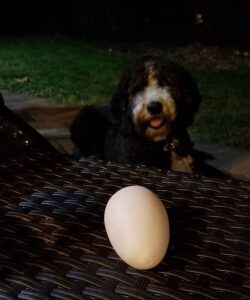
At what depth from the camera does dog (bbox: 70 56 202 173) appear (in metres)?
3.49

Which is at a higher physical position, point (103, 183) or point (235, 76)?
point (103, 183)

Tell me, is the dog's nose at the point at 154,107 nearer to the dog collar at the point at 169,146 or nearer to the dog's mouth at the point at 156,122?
the dog's mouth at the point at 156,122

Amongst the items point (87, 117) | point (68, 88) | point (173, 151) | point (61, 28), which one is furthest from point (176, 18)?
point (173, 151)

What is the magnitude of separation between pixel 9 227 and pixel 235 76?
252 inches

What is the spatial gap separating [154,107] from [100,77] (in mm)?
4065

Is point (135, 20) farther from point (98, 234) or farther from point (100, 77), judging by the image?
point (98, 234)

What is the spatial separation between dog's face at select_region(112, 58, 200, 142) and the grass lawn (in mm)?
908

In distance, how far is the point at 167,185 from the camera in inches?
65.6

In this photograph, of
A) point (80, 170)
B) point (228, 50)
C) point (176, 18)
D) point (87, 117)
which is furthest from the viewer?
point (176, 18)

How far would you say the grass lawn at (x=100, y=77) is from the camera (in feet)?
16.6

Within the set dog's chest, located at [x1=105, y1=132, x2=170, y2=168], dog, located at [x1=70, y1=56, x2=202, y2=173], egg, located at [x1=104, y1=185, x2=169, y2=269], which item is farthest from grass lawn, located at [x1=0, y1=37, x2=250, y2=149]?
egg, located at [x1=104, y1=185, x2=169, y2=269]

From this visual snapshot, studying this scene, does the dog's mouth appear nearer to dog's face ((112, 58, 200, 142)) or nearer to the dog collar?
dog's face ((112, 58, 200, 142))

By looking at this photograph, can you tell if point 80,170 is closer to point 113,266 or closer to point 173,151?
point 113,266

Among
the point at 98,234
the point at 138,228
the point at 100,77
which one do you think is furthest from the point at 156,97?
the point at 100,77
